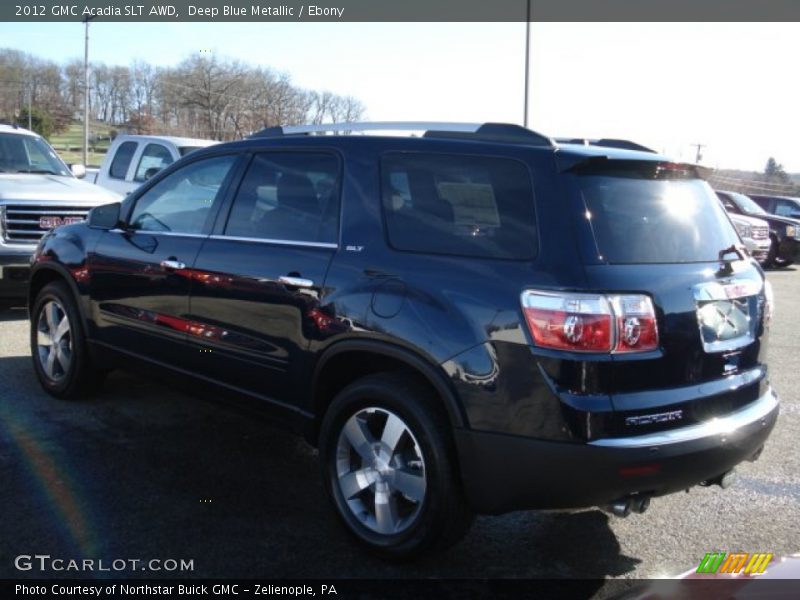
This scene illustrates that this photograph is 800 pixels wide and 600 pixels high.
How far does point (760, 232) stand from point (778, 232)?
1500mm

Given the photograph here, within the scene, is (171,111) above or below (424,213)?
above

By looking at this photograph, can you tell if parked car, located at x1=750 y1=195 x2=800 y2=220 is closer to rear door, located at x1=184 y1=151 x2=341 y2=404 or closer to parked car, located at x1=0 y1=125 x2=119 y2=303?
parked car, located at x1=0 y1=125 x2=119 y2=303

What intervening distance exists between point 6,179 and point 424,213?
7.20 metres

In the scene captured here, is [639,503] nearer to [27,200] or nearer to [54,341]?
[54,341]

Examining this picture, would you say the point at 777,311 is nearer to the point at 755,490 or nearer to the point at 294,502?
the point at 755,490

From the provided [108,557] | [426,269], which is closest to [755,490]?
[426,269]

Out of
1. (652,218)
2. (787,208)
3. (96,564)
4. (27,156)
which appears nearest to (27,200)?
(27,156)

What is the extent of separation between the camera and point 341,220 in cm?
386

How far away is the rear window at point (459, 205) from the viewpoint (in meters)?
3.29

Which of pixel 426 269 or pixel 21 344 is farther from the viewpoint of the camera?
pixel 21 344

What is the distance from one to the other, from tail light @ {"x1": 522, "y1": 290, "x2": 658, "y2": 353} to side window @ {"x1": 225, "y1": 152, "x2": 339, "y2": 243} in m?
1.20

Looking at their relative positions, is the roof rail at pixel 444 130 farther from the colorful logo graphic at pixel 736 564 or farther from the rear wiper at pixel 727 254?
the colorful logo graphic at pixel 736 564

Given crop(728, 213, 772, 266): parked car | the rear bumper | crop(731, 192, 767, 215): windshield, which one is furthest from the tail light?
crop(731, 192, 767, 215): windshield

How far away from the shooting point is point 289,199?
13.9ft
